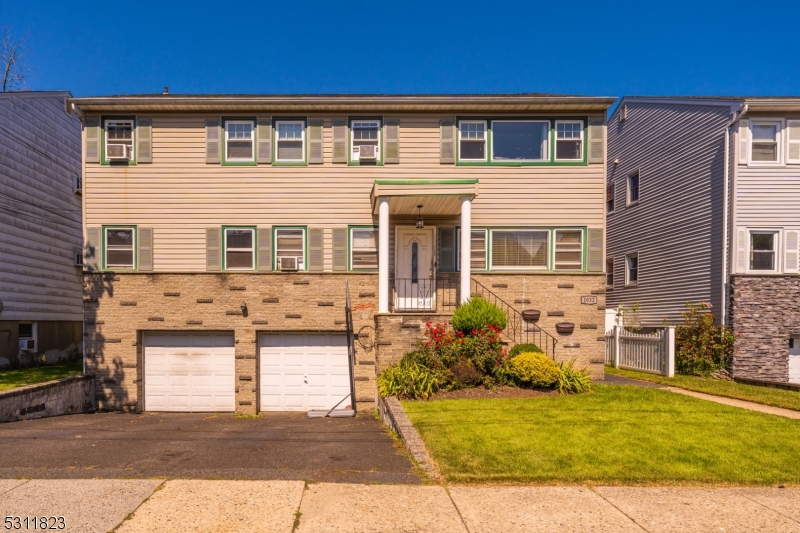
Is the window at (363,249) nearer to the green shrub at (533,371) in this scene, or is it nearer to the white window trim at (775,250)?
the green shrub at (533,371)

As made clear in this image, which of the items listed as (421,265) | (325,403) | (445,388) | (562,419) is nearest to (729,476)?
(562,419)

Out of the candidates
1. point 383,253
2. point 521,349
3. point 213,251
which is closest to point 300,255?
point 213,251

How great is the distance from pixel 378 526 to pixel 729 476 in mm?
4215

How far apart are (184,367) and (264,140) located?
6.25 m

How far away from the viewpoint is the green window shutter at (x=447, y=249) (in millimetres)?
13578

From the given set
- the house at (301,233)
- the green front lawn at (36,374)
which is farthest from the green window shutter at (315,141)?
the green front lawn at (36,374)

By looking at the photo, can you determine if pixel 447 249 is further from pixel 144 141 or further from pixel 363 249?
pixel 144 141

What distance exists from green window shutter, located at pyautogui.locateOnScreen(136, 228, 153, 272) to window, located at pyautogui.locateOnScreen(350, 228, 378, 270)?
5131 mm

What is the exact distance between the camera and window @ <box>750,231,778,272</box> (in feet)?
50.8

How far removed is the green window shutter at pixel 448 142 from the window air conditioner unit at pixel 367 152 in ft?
5.62

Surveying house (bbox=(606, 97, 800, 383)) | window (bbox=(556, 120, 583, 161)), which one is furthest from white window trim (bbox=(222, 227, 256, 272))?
house (bbox=(606, 97, 800, 383))

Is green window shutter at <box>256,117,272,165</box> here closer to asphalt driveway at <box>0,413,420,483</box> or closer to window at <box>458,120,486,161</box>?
window at <box>458,120,486,161</box>

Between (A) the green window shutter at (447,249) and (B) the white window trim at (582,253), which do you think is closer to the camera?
(B) the white window trim at (582,253)

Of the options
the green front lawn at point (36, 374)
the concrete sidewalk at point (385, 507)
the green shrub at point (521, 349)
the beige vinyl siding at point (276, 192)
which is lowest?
the green front lawn at point (36, 374)
